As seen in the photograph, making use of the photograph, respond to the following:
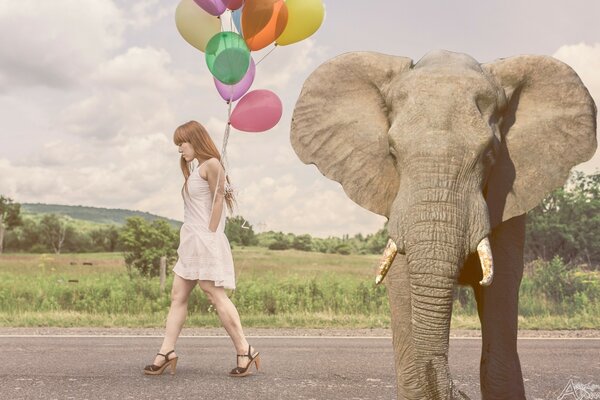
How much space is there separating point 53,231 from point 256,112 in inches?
3055

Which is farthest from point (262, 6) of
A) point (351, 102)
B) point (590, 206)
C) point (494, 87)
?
point (590, 206)

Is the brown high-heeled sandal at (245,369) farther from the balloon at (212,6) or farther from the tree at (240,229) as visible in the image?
the balloon at (212,6)

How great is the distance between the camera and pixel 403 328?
15.2ft

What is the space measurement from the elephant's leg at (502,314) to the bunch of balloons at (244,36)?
3764mm

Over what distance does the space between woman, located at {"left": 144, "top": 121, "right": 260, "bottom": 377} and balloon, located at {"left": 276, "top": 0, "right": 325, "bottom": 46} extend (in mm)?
1996

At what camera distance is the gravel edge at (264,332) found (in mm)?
10695

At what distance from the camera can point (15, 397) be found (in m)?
6.44

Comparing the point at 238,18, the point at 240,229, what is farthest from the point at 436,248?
the point at 240,229

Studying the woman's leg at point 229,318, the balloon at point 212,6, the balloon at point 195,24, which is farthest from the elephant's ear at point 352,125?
the balloon at point 195,24

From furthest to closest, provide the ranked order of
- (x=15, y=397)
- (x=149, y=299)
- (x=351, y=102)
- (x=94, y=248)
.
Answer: (x=94, y=248)
(x=149, y=299)
(x=15, y=397)
(x=351, y=102)

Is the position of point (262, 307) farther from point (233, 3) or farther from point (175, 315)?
Result: point (233, 3)

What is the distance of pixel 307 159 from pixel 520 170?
4.75 feet

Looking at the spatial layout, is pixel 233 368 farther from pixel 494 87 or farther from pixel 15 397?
pixel 494 87

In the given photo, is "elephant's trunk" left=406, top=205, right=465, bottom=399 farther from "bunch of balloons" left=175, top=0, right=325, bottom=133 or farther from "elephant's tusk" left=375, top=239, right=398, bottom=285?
"bunch of balloons" left=175, top=0, right=325, bottom=133
